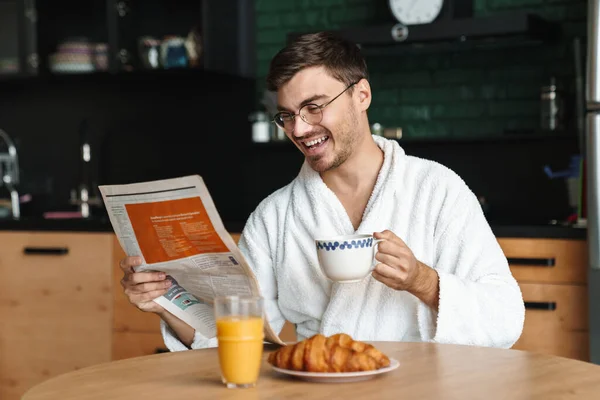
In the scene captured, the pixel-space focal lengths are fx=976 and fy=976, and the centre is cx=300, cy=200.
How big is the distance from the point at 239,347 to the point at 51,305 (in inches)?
106

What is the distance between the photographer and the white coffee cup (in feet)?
6.00

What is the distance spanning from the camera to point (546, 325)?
3270mm

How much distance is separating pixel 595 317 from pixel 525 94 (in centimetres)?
106

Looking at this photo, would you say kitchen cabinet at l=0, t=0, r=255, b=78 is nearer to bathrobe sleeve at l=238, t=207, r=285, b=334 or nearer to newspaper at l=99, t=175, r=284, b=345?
bathrobe sleeve at l=238, t=207, r=285, b=334

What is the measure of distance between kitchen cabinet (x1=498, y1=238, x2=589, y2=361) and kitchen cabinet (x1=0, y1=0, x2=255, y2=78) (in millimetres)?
1621

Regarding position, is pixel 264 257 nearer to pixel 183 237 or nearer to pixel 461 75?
pixel 183 237

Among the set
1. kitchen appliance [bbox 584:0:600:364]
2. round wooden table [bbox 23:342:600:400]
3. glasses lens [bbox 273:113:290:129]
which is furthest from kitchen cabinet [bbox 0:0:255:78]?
round wooden table [bbox 23:342:600:400]

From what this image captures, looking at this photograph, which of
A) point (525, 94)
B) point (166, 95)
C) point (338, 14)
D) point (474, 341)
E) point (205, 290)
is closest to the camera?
point (205, 290)

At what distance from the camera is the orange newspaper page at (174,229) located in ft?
5.54

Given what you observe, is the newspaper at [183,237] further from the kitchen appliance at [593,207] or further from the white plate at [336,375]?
the kitchen appliance at [593,207]

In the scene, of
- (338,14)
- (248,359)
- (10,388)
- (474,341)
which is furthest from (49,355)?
(248,359)

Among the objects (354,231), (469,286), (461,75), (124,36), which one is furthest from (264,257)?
(124,36)

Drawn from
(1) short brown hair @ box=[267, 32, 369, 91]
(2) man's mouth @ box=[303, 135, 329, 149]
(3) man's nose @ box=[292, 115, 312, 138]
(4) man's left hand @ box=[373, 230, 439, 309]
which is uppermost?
(1) short brown hair @ box=[267, 32, 369, 91]

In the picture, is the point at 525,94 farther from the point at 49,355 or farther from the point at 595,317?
the point at 49,355
